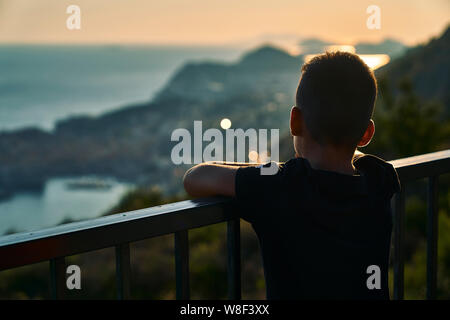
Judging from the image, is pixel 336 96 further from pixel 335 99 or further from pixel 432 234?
pixel 432 234

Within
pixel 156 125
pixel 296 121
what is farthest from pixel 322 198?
pixel 156 125

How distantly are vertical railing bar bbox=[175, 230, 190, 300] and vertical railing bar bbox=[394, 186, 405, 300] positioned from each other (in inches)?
25.9

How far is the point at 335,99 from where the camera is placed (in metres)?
1.20

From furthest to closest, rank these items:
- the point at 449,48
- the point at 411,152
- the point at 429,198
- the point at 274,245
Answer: the point at 449,48 → the point at 411,152 → the point at 429,198 → the point at 274,245

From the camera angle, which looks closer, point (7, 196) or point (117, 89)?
point (7, 196)

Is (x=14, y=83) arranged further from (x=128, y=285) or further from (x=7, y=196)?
(x=128, y=285)

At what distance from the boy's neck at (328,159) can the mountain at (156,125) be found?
2012 centimetres

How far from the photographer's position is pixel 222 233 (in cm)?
1343

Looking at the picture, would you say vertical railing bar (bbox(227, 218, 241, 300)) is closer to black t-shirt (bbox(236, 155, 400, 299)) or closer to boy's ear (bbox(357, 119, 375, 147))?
black t-shirt (bbox(236, 155, 400, 299))

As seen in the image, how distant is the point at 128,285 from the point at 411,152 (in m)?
12.7

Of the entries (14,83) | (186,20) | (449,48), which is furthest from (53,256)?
(186,20)

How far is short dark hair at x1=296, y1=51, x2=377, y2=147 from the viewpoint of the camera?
119cm

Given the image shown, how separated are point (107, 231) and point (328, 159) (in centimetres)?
56

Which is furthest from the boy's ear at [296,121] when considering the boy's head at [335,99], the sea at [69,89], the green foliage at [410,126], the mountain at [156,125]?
the mountain at [156,125]
